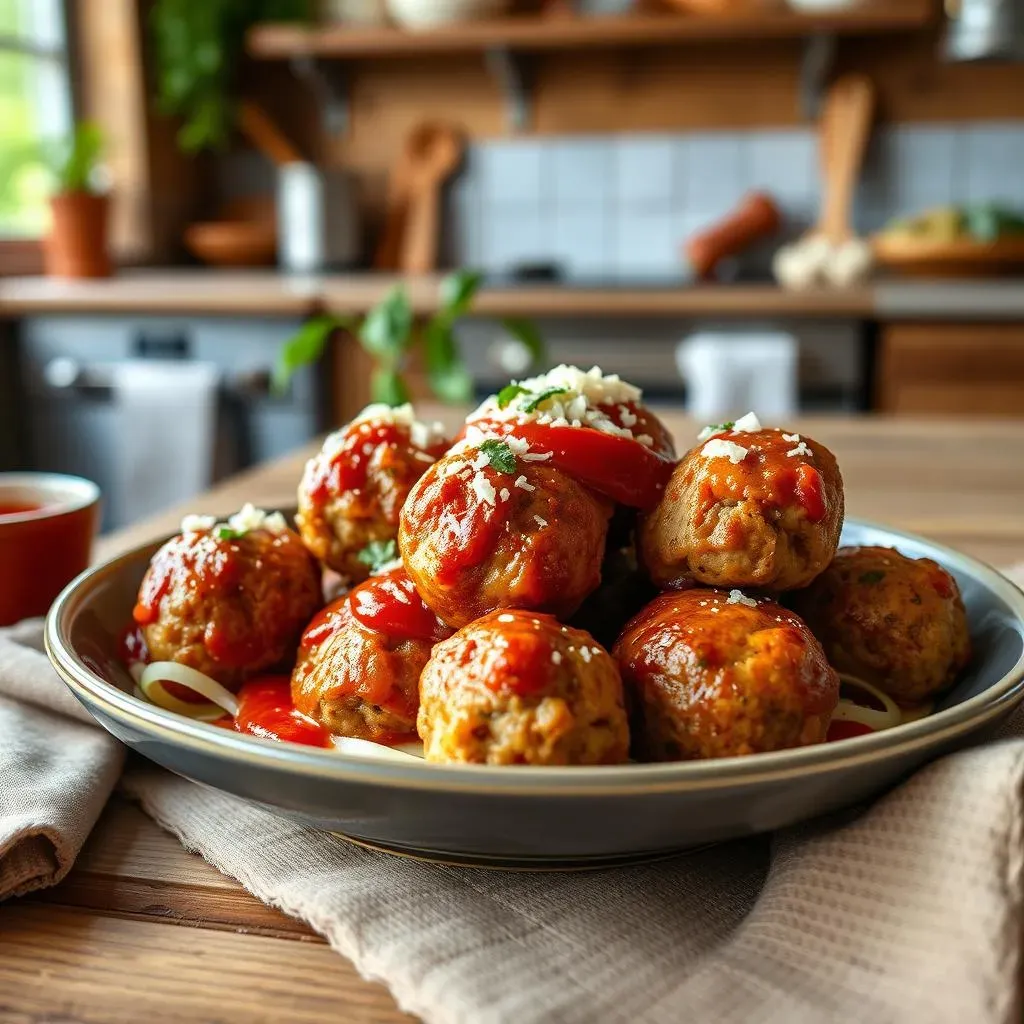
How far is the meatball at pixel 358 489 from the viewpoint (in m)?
0.88

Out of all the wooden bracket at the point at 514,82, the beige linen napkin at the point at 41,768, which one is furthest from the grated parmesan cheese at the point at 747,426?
the wooden bracket at the point at 514,82

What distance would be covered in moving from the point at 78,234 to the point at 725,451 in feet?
11.6

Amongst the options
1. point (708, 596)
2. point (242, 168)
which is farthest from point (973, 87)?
point (708, 596)

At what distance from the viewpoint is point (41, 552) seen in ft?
3.58

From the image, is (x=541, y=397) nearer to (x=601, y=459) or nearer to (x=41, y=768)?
(x=601, y=459)

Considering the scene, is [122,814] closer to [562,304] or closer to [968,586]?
[968,586]

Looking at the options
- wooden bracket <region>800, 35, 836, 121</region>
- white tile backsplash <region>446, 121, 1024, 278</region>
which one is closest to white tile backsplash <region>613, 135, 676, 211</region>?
white tile backsplash <region>446, 121, 1024, 278</region>

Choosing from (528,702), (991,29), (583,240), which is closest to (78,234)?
(583,240)

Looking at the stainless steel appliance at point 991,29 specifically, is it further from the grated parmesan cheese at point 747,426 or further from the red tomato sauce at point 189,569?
the red tomato sauce at point 189,569

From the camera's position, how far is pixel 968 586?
938 mm

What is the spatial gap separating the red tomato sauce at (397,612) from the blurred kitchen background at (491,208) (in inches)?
95.2

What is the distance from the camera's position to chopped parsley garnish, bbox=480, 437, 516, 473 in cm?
74

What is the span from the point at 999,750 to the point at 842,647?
0.53ft

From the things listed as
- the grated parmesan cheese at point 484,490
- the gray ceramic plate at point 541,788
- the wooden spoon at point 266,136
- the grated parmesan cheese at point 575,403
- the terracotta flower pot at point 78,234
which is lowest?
the gray ceramic plate at point 541,788
